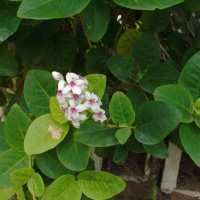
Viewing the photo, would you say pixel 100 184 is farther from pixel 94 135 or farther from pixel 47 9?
pixel 47 9

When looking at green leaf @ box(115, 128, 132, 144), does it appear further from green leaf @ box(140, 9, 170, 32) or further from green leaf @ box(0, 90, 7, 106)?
green leaf @ box(0, 90, 7, 106)

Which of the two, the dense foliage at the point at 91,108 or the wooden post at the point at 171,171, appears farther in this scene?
the wooden post at the point at 171,171

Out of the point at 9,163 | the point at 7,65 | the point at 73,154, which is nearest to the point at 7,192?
the point at 9,163

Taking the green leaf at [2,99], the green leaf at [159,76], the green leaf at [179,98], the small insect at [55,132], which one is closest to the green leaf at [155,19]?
the green leaf at [159,76]

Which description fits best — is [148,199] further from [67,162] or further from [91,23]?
[91,23]

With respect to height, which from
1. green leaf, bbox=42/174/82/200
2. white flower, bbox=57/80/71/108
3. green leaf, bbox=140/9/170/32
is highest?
green leaf, bbox=140/9/170/32

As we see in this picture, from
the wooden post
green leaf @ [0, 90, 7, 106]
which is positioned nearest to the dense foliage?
green leaf @ [0, 90, 7, 106]

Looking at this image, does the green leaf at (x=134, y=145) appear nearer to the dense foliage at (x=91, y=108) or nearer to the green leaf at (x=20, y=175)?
the dense foliage at (x=91, y=108)

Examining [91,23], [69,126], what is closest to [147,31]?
[91,23]
